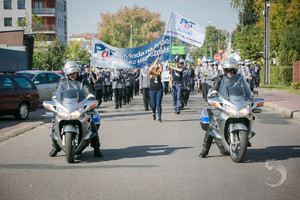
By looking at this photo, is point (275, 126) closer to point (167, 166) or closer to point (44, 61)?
point (167, 166)

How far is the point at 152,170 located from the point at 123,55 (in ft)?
45.6

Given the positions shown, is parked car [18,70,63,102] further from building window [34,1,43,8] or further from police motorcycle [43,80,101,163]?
building window [34,1,43,8]

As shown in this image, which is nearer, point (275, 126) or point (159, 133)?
point (159, 133)

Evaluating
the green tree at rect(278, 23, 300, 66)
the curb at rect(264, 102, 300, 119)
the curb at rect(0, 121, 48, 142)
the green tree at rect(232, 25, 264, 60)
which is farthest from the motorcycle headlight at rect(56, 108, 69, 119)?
the green tree at rect(232, 25, 264, 60)

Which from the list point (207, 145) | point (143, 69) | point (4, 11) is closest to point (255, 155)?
point (207, 145)

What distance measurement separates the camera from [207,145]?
7797 millimetres

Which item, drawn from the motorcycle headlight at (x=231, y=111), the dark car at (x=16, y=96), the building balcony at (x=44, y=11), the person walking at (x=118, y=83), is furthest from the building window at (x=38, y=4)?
the motorcycle headlight at (x=231, y=111)

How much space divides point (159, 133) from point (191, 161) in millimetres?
3646

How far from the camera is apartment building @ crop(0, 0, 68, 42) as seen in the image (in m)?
80.0

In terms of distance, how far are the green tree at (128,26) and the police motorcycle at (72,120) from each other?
7767 centimetres

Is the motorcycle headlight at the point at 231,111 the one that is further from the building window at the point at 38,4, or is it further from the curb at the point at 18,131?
the building window at the point at 38,4

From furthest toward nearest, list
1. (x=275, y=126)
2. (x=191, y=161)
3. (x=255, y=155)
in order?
(x=275, y=126) < (x=255, y=155) < (x=191, y=161)

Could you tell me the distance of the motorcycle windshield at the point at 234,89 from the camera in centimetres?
733

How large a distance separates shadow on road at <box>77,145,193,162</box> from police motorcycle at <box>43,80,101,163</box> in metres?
0.50
